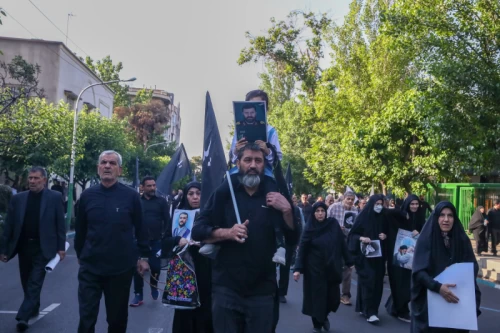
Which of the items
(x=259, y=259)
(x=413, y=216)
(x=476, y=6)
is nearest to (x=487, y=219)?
(x=476, y=6)

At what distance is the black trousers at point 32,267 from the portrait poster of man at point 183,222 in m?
2.01

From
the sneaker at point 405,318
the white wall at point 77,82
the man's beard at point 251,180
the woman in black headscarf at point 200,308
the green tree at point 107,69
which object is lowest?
the sneaker at point 405,318

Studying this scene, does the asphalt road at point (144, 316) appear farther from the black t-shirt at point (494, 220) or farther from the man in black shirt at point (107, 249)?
the black t-shirt at point (494, 220)

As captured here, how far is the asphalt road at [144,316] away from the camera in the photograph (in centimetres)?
800

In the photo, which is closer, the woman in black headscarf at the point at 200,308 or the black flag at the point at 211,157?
the black flag at the point at 211,157

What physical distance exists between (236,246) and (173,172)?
19.9ft

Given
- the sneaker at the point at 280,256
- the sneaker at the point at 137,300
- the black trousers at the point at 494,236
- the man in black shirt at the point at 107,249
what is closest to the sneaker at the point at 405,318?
the sneaker at the point at 137,300

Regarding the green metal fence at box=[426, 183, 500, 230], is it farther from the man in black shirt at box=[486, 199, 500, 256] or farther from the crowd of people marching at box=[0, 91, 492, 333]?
the crowd of people marching at box=[0, 91, 492, 333]

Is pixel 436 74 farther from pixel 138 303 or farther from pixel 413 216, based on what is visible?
pixel 138 303

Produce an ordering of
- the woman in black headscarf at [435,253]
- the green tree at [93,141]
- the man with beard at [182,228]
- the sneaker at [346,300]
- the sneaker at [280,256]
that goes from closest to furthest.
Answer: the sneaker at [280,256]
the woman in black headscarf at [435,253]
the man with beard at [182,228]
the sneaker at [346,300]
the green tree at [93,141]

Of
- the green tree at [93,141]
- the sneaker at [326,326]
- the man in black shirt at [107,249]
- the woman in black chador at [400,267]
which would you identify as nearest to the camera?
the man in black shirt at [107,249]

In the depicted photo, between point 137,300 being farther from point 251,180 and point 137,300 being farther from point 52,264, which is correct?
point 251,180

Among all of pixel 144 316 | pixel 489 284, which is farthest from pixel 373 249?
pixel 489 284

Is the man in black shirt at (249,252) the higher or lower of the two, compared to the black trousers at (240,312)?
higher
